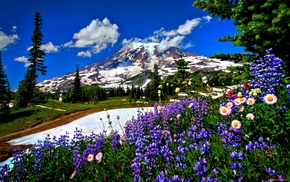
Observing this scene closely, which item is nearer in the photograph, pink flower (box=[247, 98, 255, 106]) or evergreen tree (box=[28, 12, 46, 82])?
pink flower (box=[247, 98, 255, 106])

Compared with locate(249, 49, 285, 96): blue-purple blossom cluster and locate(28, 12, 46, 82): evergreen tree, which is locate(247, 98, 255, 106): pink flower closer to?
locate(249, 49, 285, 96): blue-purple blossom cluster

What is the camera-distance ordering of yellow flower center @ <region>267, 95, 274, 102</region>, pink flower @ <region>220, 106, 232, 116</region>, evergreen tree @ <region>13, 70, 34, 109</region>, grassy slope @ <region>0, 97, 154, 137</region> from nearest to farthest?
yellow flower center @ <region>267, 95, 274, 102</region>, pink flower @ <region>220, 106, 232, 116</region>, grassy slope @ <region>0, 97, 154, 137</region>, evergreen tree @ <region>13, 70, 34, 109</region>

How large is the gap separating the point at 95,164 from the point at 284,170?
3.30 m

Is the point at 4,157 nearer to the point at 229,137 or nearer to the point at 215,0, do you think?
the point at 229,137

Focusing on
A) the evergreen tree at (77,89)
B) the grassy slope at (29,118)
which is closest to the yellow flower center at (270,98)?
the grassy slope at (29,118)

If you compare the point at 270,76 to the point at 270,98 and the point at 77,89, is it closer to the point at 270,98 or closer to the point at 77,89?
the point at 270,98

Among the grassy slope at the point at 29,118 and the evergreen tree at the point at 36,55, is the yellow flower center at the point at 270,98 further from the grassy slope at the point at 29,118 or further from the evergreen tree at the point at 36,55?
the evergreen tree at the point at 36,55

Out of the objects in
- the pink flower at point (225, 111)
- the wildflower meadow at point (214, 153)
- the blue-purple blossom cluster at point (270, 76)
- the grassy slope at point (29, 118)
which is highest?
the blue-purple blossom cluster at point (270, 76)

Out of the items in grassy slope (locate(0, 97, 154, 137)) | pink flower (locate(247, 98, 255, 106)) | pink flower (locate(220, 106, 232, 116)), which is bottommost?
grassy slope (locate(0, 97, 154, 137))

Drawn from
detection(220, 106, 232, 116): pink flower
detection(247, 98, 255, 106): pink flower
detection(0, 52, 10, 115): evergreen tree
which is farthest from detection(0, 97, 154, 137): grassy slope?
detection(247, 98, 255, 106): pink flower

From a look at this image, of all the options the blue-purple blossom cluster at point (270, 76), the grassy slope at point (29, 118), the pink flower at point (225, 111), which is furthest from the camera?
the grassy slope at point (29, 118)

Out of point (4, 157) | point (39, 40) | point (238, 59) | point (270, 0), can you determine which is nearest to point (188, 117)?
point (270, 0)

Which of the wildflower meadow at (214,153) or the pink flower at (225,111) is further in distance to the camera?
the pink flower at (225,111)

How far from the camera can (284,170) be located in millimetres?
2906
